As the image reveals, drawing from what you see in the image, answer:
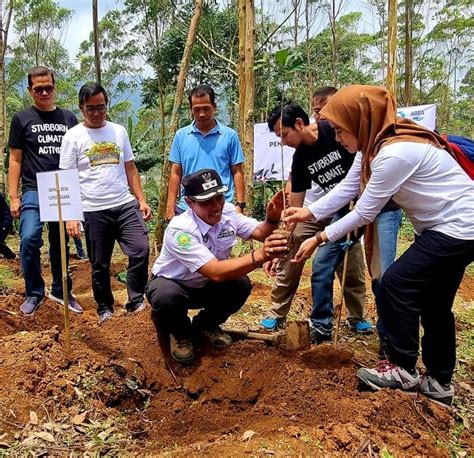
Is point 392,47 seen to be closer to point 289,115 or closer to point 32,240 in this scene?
point 289,115

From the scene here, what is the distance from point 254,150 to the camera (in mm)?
7289

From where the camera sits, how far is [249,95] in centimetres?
664

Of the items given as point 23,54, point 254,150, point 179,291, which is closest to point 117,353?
point 179,291

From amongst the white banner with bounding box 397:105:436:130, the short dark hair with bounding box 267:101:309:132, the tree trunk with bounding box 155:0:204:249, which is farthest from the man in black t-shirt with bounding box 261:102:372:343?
the white banner with bounding box 397:105:436:130

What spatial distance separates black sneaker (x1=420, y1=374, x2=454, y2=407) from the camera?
265cm

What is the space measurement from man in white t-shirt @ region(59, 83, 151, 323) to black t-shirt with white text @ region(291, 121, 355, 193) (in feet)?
4.44

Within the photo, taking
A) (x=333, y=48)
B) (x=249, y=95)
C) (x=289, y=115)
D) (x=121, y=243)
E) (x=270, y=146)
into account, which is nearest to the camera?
(x=289, y=115)

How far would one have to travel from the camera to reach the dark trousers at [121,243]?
3.92 meters

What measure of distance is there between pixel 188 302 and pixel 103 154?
1469mm

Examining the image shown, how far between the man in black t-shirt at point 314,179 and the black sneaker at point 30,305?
1.89 metres

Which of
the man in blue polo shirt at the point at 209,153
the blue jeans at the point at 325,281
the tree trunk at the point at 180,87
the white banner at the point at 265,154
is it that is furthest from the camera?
the white banner at the point at 265,154

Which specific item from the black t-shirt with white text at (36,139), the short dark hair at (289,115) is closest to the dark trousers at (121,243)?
the black t-shirt with white text at (36,139)

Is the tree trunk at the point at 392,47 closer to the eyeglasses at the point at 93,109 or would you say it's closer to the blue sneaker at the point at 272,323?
the blue sneaker at the point at 272,323

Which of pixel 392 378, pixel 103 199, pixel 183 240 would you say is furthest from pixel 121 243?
pixel 392 378
